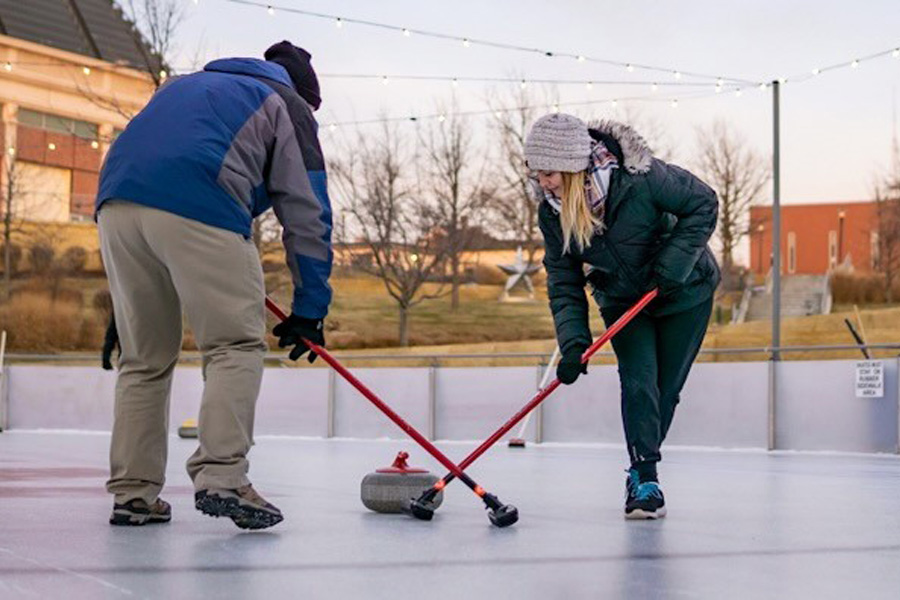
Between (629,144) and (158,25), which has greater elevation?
(158,25)

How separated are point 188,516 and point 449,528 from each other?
2.72 ft

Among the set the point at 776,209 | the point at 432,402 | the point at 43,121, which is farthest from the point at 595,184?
the point at 43,121

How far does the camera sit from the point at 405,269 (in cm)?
2948

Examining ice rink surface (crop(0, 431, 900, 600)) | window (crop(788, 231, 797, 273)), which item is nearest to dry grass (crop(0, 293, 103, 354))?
ice rink surface (crop(0, 431, 900, 600))

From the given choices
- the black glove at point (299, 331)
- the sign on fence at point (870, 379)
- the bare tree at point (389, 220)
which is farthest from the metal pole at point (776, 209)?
the black glove at point (299, 331)

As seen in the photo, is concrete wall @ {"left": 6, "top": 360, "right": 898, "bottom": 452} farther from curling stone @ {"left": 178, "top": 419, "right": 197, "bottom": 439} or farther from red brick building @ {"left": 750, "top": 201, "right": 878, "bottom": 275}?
red brick building @ {"left": 750, "top": 201, "right": 878, "bottom": 275}

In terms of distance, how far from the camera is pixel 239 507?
370cm

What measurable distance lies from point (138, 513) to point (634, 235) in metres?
1.70

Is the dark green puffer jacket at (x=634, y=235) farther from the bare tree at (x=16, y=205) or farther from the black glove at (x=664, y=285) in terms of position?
the bare tree at (x=16, y=205)

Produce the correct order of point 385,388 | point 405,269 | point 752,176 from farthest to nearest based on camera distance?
point 752,176 → point 405,269 → point 385,388

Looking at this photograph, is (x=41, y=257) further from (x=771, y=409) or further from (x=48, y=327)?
(x=771, y=409)

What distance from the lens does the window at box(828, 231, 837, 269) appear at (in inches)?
1860

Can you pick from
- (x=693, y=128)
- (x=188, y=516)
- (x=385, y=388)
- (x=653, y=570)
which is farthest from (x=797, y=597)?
(x=693, y=128)

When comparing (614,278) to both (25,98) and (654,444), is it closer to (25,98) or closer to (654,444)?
(654,444)
